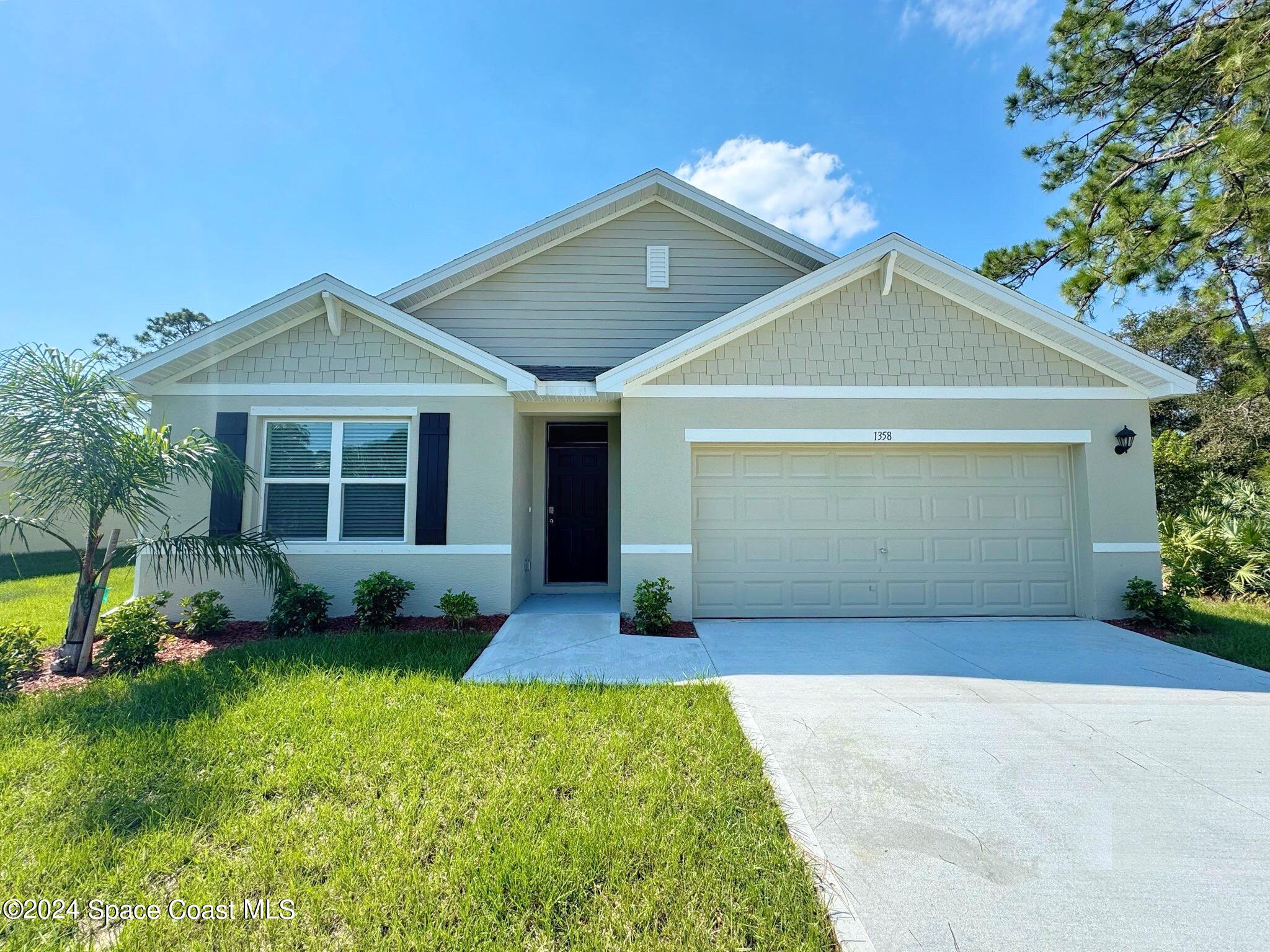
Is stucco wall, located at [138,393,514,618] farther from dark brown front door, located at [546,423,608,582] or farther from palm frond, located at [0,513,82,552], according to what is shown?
dark brown front door, located at [546,423,608,582]

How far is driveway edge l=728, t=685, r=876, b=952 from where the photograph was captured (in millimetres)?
2070

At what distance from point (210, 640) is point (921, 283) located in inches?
386

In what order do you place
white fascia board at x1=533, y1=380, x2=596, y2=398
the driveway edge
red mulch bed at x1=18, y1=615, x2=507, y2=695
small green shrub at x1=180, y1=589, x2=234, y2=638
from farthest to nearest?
white fascia board at x1=533, y1=380, x2=596, y2=398 → small green shrub at x1=180, y1=589, x2=234, y2=638 → red mulch bed at x1=18, y1=615, x2=507, y2=695 → the driveway edge

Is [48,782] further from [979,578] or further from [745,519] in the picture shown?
[979,578]

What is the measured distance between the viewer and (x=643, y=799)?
2.89 m

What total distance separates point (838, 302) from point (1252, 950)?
6719mm

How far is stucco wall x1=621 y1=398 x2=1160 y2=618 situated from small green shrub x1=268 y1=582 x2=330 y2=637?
142 inches

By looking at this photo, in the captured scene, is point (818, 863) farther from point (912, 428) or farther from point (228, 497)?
point (228, 497)

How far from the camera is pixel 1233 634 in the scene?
6.37 metres

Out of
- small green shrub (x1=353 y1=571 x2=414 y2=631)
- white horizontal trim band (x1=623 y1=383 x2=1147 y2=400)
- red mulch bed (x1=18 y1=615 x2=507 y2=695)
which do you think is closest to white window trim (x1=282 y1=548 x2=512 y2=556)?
small green shrub (x1=353 y1=571 x2=414 y2=631)

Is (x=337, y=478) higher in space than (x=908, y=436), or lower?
lower

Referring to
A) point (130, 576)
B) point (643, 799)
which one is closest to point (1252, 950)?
point (643, 799)

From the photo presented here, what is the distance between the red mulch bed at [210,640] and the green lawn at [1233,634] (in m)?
7.92

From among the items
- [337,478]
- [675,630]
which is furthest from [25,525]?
[675,630]
